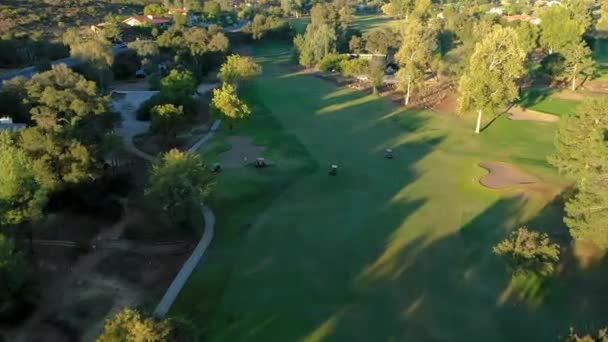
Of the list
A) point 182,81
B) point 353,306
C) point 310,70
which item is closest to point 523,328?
point 353,306

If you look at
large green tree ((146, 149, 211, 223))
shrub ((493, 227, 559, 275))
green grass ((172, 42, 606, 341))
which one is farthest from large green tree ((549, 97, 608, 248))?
large green tree ((146, 149, 211, 223))

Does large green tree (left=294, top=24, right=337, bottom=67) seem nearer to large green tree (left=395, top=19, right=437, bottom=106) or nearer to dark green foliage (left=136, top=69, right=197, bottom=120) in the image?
large green tree (left=395, top=19, right=437, bottom=106)

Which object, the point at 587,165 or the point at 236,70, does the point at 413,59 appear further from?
the point at 587,165

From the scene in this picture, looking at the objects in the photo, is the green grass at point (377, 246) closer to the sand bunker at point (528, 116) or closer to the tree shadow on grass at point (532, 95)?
the sand bunker at point (528, 116)

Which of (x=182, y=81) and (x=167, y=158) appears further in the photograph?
(x=182, y=81)

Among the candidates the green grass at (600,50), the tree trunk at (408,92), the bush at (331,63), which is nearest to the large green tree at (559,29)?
the green grass at (600,50)

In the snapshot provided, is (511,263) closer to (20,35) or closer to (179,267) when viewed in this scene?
(179,267)
